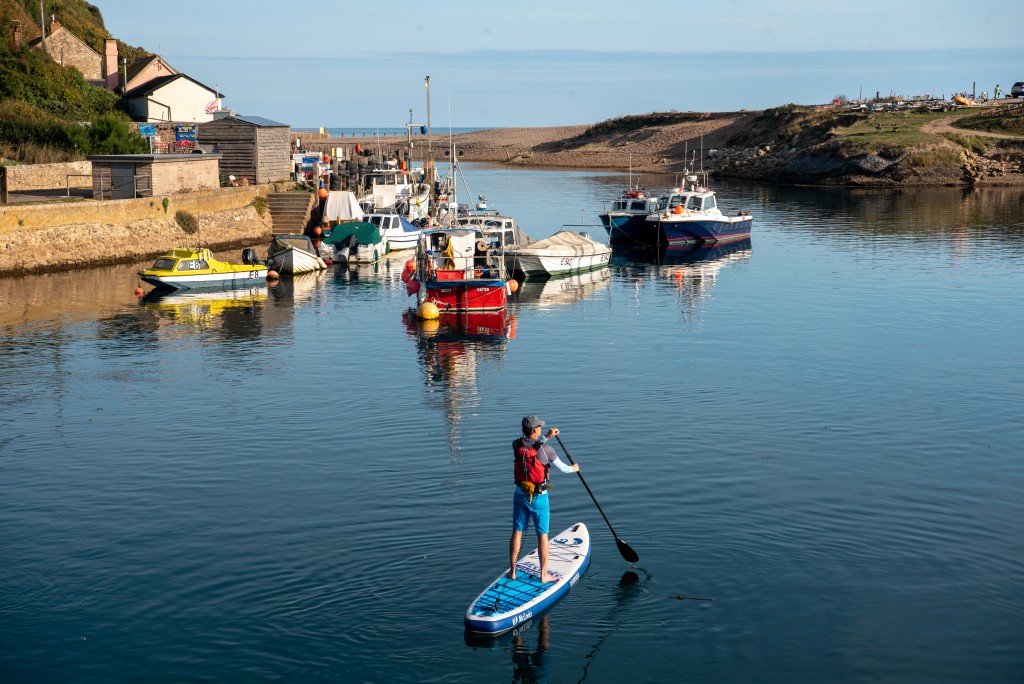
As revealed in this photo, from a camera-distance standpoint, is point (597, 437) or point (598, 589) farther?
point (597, 437)

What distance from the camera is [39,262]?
155 ft

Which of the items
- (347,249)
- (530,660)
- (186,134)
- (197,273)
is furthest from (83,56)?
(530,660)

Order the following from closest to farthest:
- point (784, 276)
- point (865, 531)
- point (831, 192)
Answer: point (865, 531) < point (784, 276) < point (831, 192)

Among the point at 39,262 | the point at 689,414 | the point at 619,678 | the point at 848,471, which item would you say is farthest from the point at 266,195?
the point at 619,678

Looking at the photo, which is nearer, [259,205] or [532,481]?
[532,481]

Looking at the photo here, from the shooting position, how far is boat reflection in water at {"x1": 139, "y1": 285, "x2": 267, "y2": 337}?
3884 centimetres

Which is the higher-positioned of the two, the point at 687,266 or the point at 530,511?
the point at 687,266

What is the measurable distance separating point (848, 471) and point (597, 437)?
550 centimetres

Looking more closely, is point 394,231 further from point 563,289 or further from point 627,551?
point 627,551

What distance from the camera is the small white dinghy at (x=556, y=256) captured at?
4938 centimetres

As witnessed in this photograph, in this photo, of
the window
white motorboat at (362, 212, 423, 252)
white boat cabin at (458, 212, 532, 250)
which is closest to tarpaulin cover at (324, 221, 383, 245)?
white motorboat at (362, 212, 423, 252)

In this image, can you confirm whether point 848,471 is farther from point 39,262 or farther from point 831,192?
point 831,192

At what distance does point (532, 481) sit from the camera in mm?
15602

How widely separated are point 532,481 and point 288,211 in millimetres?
52575
